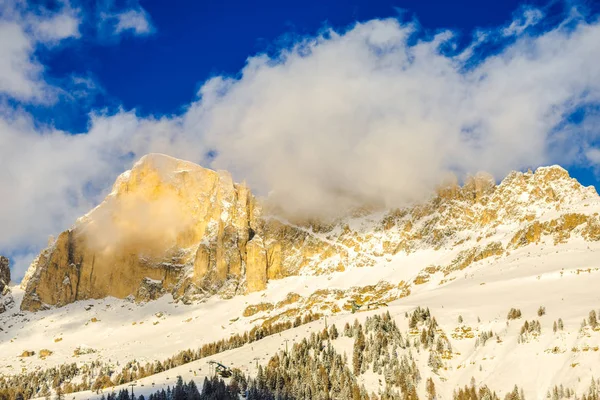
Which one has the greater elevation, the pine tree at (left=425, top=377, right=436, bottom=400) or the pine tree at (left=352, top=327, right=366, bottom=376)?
the pine tree at (left=352, top=327, right=366, bottom=376)

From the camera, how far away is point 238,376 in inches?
4370

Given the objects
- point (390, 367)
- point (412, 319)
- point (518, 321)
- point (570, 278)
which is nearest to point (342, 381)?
point (390, 367)

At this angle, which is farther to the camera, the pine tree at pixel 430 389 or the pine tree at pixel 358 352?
the pine tree at pixel 358 352

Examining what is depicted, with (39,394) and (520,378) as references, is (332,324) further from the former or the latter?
(39,394)

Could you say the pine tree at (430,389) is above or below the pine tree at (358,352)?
below

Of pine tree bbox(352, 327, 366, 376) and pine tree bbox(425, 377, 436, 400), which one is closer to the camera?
pine tree bbox(425, 377, 436, 400)

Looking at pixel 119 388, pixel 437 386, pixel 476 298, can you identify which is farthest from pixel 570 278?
pixel 119 388

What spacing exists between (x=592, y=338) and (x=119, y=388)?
93.3m

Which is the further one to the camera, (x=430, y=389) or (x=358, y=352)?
(x=358, y=352)

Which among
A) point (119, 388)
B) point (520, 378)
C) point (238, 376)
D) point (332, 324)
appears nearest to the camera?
point (520, 378)

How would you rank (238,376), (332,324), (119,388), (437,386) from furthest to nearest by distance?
(332,324) → (119,388) → (238,376) → (437,386)

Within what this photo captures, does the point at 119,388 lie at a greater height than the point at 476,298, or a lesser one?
lesser

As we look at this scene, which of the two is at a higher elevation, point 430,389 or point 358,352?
point 358,352

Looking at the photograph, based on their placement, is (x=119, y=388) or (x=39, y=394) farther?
(x=39, y=394)
